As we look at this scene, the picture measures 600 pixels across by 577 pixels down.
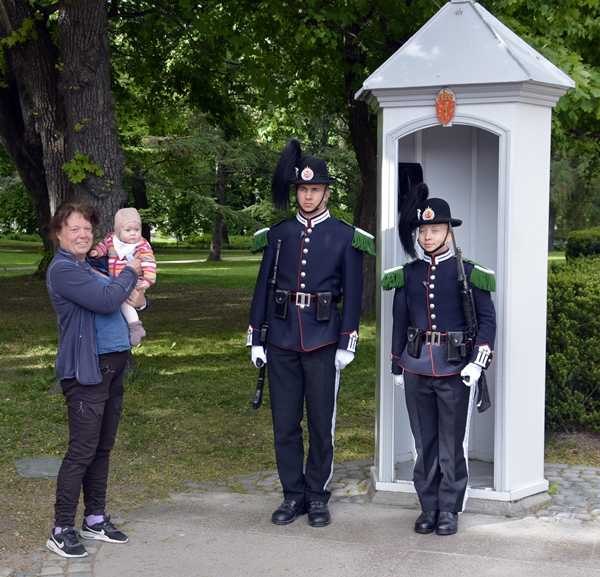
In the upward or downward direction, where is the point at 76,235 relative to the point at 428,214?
downward

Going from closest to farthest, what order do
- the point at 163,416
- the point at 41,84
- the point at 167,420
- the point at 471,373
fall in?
the point at 471,373 → the point at 167,420 → the point at 163,416 → the point at 41,84

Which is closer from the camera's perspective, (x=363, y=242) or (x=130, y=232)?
(x=130, y=232)

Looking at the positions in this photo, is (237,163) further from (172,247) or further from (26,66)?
(172,247)

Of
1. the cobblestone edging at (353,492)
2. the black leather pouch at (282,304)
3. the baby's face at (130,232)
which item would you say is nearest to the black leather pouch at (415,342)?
the black leather pouch at (282,304)

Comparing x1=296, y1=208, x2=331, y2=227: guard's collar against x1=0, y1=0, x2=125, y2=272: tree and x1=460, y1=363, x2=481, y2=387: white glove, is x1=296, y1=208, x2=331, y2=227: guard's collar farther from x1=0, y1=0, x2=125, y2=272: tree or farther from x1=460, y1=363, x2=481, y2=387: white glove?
x1=0, y1=0, x2=125, y2=272: tree

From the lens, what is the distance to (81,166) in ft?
24.4

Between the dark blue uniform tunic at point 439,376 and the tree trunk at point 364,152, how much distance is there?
683 cm

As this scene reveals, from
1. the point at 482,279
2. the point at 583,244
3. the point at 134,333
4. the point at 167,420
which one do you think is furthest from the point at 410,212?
the point at 583,244

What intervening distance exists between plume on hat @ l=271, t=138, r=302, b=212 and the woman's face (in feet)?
3.47

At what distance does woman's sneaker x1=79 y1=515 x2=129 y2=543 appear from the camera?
4.23 metres

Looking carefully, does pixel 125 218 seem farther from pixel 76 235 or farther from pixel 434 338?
pixel 434 338

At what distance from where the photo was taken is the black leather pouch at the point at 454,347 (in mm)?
4297

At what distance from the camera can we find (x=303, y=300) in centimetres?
448

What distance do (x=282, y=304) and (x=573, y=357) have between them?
2.64 m
